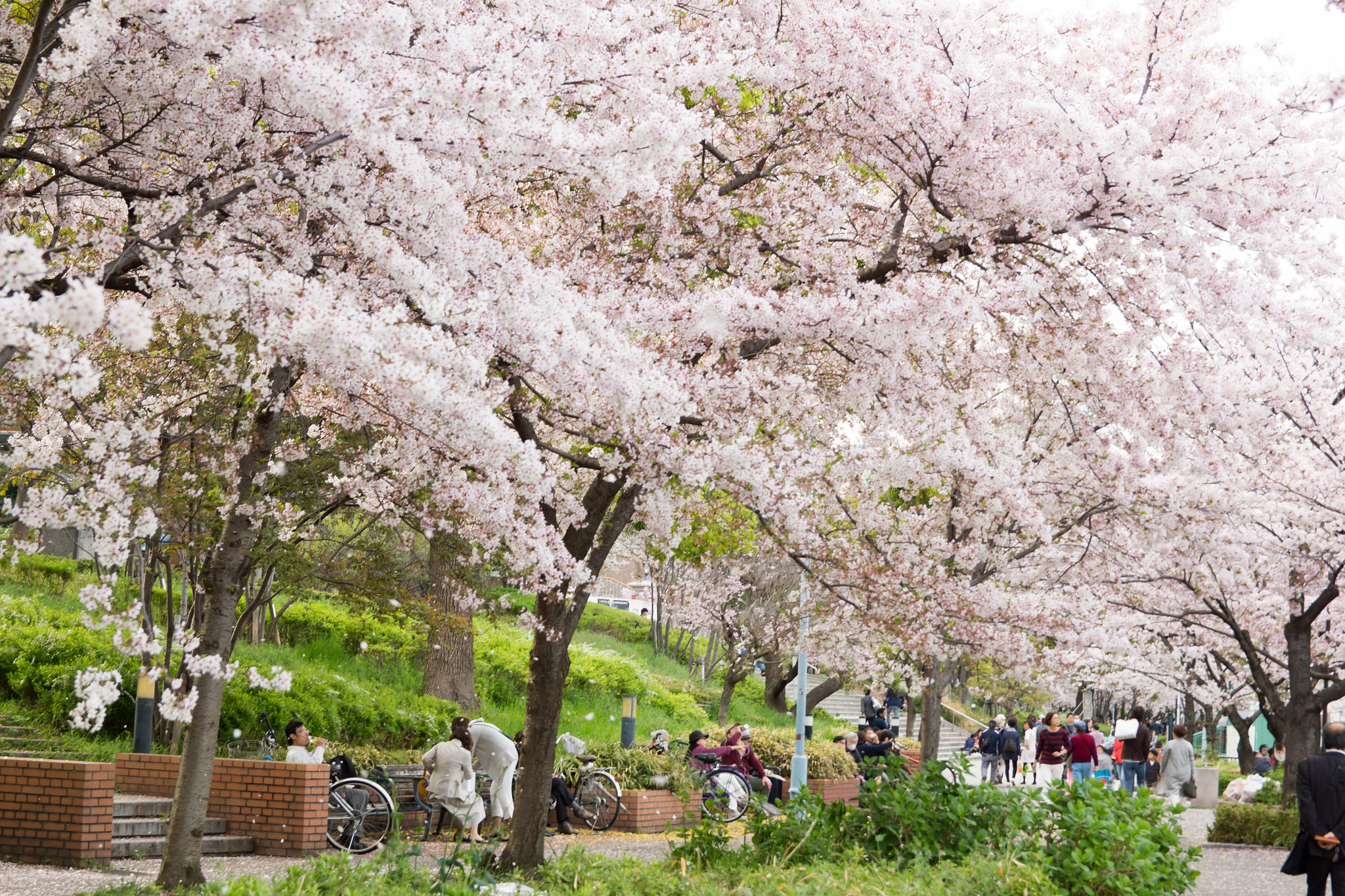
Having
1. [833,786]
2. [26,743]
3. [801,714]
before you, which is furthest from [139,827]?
[833,786]

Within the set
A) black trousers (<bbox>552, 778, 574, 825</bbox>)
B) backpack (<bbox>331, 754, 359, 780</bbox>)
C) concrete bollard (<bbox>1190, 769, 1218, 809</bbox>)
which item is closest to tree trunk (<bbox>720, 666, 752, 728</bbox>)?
concrete bollard (<bbox>1190, 769, 1218, 809</bbox>)

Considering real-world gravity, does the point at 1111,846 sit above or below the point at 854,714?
above

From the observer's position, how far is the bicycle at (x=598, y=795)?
48.0 feet

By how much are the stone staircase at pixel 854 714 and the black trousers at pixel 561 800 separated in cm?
2590

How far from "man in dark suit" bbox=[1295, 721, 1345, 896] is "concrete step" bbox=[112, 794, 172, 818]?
9698mm

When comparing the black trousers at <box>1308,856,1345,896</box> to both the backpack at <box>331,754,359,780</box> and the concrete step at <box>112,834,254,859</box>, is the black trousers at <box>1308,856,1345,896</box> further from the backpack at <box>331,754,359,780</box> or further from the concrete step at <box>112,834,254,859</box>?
the backpack at <box>331,754,359,780</box>

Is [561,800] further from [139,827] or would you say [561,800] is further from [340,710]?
[139,827]

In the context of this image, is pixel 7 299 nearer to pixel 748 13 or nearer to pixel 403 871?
pixel 403 871

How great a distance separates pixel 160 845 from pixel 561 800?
4620mm

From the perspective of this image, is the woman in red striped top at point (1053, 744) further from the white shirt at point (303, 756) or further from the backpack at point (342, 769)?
the white shirt at point (303, 756)

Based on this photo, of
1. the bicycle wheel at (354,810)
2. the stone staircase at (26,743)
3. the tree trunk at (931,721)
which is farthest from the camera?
the tree trunk at (931,721)

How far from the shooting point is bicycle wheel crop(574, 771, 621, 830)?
14617 millimetres

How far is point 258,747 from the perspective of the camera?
13758 mm

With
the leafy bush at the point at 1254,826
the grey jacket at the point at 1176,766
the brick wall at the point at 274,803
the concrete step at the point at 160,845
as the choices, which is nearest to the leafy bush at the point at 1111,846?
the concrete step at the point at 160,845
